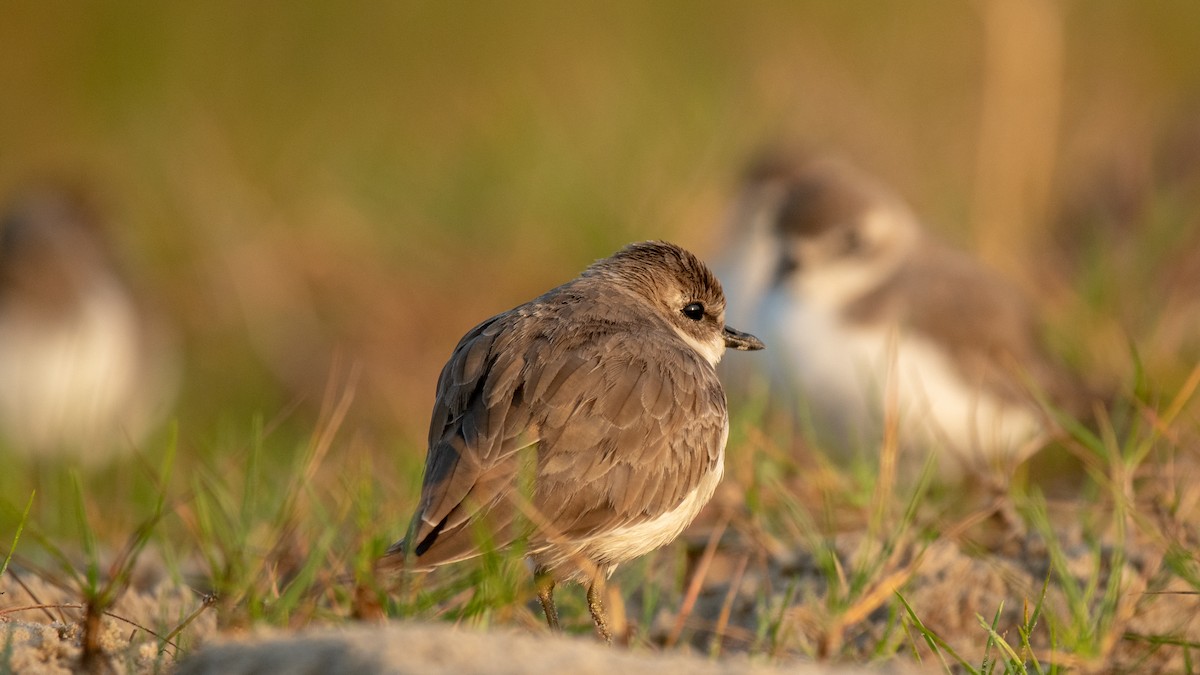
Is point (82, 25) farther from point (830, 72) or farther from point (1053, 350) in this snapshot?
point (1053, 350)

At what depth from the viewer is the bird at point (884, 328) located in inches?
271

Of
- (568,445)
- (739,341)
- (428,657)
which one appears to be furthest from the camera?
(739,341)

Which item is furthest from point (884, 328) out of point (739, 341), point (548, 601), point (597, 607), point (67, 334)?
point (67, 334)

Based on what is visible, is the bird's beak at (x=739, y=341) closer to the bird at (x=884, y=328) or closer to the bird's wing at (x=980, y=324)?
the bird at (x=884, y=328)

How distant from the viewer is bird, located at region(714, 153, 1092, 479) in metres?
6.89

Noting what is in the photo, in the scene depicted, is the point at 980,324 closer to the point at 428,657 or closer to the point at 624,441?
the point at 624,441

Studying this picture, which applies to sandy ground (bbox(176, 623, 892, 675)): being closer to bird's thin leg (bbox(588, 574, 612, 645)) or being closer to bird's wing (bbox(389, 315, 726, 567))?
bird's wing (bbox(389, 315, 726, 567))

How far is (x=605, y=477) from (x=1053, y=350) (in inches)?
157

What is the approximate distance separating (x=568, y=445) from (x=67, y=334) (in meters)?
5.78

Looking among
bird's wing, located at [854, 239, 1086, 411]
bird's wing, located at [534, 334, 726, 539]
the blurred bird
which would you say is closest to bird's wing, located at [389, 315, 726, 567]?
bird's wing, located at [534, 334, 726, 539]

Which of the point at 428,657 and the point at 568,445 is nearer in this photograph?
the point at 428,657

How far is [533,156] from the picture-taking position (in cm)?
1011

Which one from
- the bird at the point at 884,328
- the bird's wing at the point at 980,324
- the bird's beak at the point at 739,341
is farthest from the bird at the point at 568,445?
the bird's wing at the point at 980,324

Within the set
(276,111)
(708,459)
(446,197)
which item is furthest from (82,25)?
(708,459)
